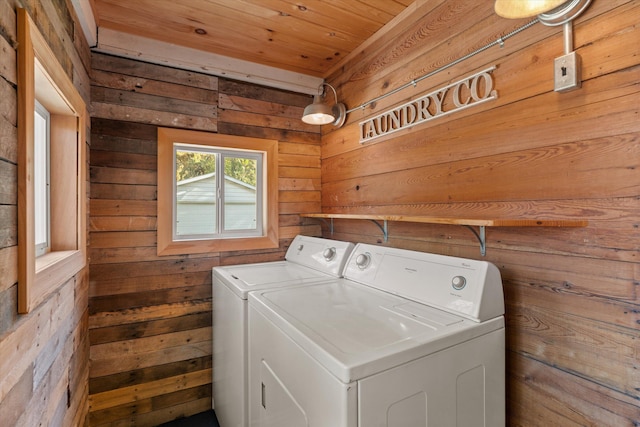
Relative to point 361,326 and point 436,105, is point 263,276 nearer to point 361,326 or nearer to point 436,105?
point 361,326

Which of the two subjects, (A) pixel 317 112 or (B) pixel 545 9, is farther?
(A) pixel 317 112

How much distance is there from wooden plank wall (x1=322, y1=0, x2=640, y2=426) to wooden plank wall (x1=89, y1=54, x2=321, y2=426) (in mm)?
1409

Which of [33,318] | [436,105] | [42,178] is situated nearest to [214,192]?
[42,178]

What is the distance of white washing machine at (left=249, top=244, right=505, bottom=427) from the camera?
899 mm

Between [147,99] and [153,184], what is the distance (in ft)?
1.75

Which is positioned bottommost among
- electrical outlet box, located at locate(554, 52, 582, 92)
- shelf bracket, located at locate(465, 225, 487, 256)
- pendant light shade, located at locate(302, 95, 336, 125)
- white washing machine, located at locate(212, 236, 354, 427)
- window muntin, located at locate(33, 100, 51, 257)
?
white washing machine, located at locate(212, 236, 354, 427)

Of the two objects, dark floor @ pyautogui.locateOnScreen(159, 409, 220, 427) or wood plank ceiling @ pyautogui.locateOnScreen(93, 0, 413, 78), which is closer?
wood plank ceiling @ pyautogui.locateOnScreen(93, 0, 413, 78)

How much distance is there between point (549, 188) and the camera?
119cm

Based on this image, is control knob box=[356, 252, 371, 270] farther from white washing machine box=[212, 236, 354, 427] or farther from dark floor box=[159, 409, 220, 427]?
dark floor box=[159, 409, 220, 427]

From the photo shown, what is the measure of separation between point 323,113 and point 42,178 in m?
1.47

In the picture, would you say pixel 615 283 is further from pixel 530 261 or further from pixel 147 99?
pixel 147 99

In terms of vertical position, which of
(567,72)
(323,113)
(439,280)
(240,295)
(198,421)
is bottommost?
(198,421)

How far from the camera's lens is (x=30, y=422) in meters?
0.98

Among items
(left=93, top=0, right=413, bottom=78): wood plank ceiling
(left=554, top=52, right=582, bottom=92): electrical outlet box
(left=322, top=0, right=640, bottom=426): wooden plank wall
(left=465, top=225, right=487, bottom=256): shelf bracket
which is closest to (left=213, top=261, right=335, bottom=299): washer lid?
(left=322, top=0, right=640, bottom=426): wooden plank wall
